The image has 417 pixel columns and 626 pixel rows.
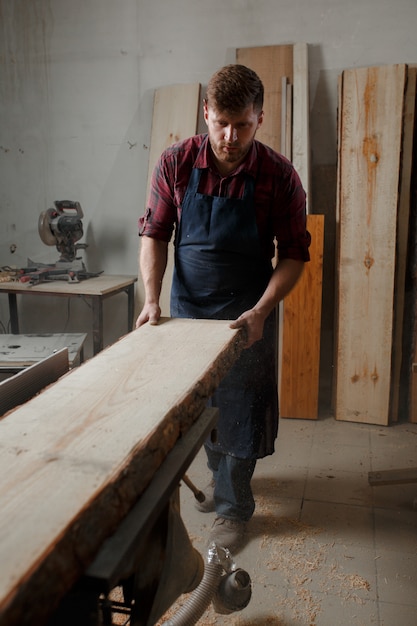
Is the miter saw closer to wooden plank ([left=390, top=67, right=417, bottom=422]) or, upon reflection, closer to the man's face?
the man's face

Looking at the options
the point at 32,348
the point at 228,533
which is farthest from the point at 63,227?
the point at 228,533

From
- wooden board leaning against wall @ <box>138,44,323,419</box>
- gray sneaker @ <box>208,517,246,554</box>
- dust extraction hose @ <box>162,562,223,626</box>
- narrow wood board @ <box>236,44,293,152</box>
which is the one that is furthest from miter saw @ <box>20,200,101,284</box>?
dust extraction hose @ <box>162,562,223,626</box>

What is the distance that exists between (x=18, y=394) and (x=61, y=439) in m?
0.35

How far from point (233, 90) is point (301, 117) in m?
1.62

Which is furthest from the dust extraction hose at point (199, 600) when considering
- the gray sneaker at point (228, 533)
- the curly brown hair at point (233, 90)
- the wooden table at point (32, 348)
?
the curly brown hair at point (233, 90)

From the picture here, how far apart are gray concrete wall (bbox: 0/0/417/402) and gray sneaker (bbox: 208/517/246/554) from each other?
169cm

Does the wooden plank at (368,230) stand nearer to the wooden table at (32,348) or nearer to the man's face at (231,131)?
the man's face at (231,131)

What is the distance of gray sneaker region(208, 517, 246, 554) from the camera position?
2033mm

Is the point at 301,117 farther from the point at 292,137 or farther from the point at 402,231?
the point at 402,231

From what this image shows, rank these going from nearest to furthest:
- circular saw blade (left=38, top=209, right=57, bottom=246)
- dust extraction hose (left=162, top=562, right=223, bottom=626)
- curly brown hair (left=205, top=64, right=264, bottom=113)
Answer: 1. dust extraction hose (left=162, top=562, right=223, bottom=626)
2. curly brown hair (left=205, top=64, right=264, bottom=113)
3. circular saw blade (left=38, top=209, right=57, bottom=246)

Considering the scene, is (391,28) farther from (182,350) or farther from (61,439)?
(61,439)

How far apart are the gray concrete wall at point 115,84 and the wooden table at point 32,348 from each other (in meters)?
1.13

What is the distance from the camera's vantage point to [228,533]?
81.1 inches

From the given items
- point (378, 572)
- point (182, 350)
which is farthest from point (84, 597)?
point (378, 572)
